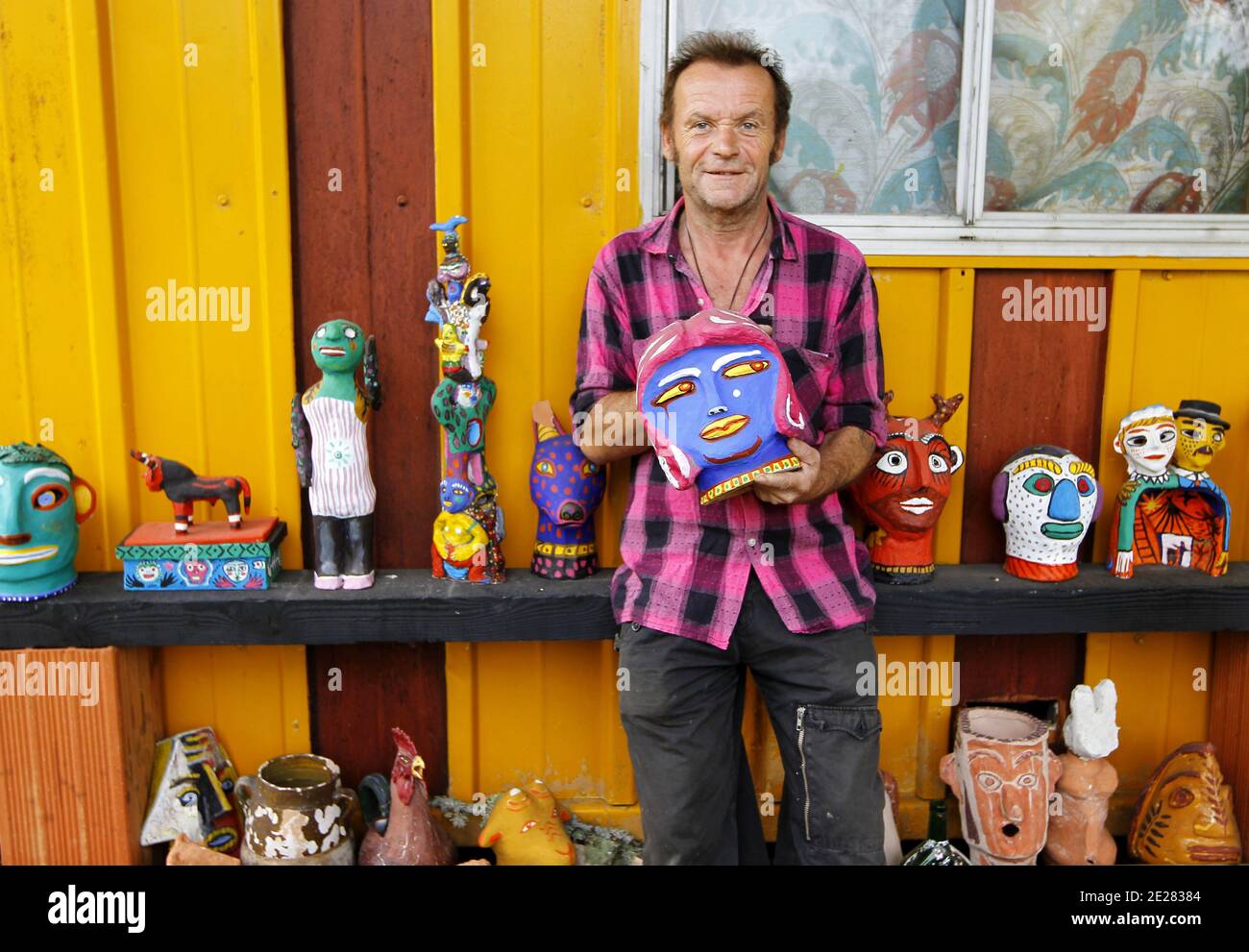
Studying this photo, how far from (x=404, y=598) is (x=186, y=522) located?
57 cm

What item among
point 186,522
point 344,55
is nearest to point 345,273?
point 344,55

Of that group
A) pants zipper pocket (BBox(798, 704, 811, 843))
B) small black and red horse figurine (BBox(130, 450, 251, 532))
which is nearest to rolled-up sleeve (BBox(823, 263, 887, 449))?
pants zipper pocket (BBox(798, 704, 811, 843))

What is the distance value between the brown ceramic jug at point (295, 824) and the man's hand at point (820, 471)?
1.38m

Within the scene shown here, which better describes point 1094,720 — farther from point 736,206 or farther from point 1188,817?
point 736,206

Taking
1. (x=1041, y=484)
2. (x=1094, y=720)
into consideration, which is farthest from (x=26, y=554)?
(x=1094, y=720)

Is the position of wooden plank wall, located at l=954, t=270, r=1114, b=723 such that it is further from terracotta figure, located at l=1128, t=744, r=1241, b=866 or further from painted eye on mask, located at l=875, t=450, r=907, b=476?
terracotta figure, located at l=1128, t=744, r=1241, b=866

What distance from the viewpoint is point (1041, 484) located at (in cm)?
258

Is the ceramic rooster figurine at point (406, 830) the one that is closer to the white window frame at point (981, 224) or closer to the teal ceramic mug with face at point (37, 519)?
the teal ceramic mug with face at point (37, 519)

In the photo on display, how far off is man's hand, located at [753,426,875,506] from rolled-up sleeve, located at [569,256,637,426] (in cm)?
42

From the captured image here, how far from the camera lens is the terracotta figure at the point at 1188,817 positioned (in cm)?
266

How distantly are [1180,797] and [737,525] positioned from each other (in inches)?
61.3

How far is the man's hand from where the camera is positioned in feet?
6.77

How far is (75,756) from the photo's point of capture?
2.51 meters

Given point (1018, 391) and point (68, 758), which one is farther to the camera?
point (1018, 391)
